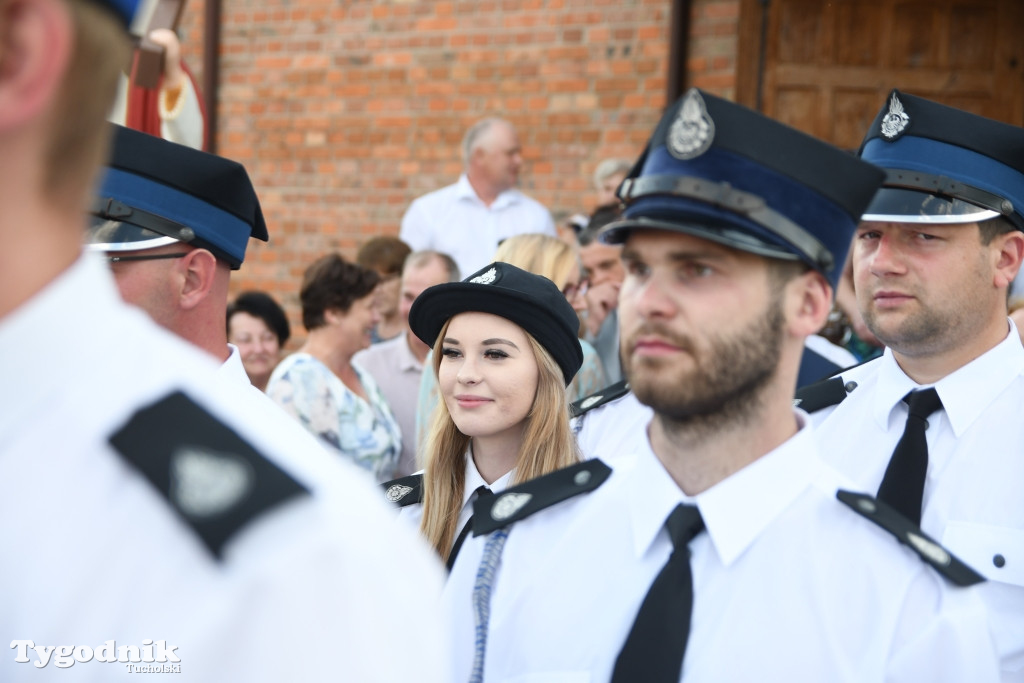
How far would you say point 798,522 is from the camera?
1823mm

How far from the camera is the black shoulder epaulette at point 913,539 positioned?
5.87 ft

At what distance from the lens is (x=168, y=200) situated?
99.3 inches

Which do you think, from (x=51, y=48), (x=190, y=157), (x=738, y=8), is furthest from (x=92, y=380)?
(x=738, y=8)

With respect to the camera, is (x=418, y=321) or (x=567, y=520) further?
(x=418, y=321)

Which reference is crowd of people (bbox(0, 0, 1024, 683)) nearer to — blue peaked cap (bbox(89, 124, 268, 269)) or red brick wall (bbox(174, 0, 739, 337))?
blue peaked cap (bbox(89, 124, 268, 269))

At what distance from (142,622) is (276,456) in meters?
0.16

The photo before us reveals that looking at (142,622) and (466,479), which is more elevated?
(142,622)

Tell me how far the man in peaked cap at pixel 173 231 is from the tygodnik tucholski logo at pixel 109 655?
169 centimetres

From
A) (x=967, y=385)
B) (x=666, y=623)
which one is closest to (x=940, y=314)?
(x=967, y=385)

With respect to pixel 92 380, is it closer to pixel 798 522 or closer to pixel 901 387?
pixel 798 522

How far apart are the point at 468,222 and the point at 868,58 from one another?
8.63 feet

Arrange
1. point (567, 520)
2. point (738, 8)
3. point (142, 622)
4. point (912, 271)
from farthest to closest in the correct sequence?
point (738, 8)
point (912, 271)
point (567, 520)
point (142, 622)

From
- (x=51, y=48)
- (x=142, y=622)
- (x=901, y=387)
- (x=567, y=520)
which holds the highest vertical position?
(x=51, y=48)

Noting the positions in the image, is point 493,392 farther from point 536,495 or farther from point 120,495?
point 120,495
